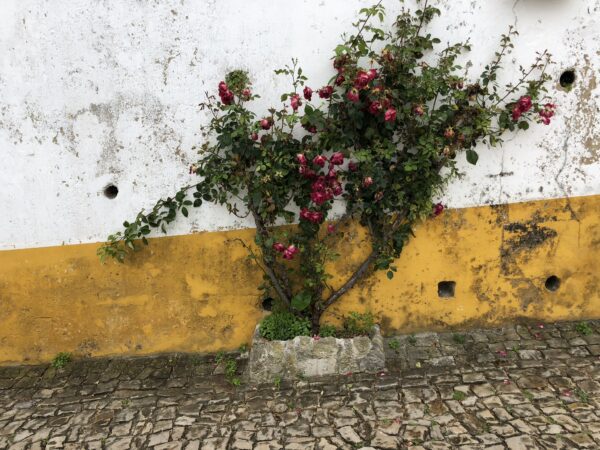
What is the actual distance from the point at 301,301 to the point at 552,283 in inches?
90.6

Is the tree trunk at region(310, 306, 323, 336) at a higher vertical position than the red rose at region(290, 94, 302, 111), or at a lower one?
lower

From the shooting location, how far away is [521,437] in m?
2.97

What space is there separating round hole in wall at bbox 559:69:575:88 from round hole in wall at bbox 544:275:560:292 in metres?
1.64

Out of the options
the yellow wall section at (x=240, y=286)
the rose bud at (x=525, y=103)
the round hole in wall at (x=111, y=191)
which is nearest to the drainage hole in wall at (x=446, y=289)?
the yellow wall section at (x=240, y=286)

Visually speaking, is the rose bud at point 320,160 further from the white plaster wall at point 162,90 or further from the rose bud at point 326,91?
the white plaster wall at point 162,90

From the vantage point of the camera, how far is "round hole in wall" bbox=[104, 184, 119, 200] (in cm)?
389

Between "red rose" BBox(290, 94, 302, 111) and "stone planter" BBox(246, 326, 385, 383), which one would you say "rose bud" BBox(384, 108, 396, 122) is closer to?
"red rose" BBox(290, 94, 302, 111)

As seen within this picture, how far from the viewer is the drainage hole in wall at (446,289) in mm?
4148

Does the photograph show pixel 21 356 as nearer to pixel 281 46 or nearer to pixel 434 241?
pixel 281 46

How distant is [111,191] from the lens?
3.92 metres

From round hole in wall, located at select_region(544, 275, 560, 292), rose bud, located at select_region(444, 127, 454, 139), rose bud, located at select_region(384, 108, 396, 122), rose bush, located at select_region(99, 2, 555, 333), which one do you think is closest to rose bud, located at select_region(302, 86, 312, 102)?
rose bush, located at select_region(99, 2, 555, 333)

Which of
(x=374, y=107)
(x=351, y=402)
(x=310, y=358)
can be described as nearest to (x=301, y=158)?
(x=374, y=107)

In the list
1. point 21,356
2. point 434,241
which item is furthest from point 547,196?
point 21,356

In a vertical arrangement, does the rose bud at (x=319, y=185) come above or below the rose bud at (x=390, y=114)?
below
